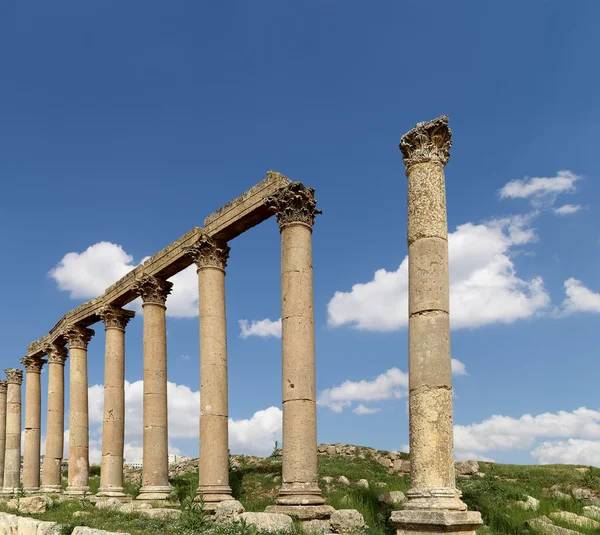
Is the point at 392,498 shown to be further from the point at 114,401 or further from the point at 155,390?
the point at 114,401

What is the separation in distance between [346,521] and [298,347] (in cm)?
475

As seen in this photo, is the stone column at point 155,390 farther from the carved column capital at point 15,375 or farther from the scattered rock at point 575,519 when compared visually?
the carved column capital at point 15,375

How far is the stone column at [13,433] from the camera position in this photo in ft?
129

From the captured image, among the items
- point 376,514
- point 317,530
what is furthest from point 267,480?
point 317,530

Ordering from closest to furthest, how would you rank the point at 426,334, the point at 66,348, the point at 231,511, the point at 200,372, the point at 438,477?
the point at 438,477 → the point at 426,334 → the point at 231,511 → the point at 200,372 → the point at 66,348

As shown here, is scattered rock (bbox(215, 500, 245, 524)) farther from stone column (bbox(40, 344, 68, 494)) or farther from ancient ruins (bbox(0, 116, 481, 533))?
A: stone column (bbox(40, 344, 68, 494))

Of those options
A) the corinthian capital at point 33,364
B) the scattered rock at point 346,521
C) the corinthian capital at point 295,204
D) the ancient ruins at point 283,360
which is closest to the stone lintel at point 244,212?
the ancient ruins at point 283,360

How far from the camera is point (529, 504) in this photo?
66.0ft

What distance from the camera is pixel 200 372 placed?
2188cm

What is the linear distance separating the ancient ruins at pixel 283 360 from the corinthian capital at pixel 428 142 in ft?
0.08

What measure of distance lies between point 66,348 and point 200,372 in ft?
49.4

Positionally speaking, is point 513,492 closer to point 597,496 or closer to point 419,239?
point 597,496

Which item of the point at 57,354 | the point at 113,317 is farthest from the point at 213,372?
the point at 57,354

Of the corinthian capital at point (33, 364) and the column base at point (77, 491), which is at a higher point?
the corinthian capital at point (33, 364)
